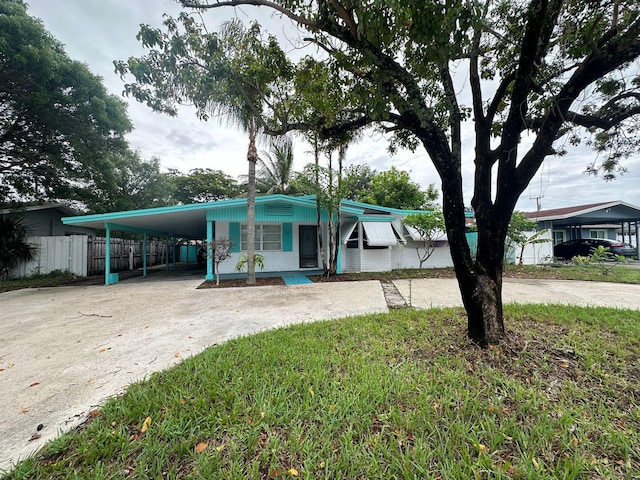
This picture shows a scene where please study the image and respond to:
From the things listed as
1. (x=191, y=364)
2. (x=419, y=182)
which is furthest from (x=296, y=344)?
(x=419, y=182)

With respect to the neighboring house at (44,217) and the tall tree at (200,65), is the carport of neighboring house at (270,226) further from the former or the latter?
the tall tree at (200,65)

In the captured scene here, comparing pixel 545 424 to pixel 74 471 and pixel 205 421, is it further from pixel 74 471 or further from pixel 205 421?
pixel 74 471

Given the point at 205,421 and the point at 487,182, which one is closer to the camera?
the point at 205,421

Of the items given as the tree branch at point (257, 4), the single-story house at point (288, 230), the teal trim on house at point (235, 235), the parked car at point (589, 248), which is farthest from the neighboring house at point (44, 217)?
the parked car at point (589, 248)

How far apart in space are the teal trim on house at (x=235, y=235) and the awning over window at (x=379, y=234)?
5228mm

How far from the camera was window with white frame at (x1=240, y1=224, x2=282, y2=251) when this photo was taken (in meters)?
10.3

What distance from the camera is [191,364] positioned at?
9.13ft

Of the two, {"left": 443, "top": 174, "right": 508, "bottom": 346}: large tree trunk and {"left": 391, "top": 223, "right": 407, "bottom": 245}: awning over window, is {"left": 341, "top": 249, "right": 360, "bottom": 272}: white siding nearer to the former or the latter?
{"left": 391, "top": 223, "right": 407, "bottom": 245}: awning over window

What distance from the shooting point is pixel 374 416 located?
1.98m

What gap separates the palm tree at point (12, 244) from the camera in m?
9.96

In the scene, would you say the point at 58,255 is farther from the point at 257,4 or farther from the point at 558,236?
the point at 558,236

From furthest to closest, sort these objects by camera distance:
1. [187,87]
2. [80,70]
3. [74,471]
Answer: [80,70]
[187,87]
[74,471]

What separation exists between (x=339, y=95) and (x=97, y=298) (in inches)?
309

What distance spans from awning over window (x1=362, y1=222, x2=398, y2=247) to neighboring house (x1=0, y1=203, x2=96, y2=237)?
15096 mm
